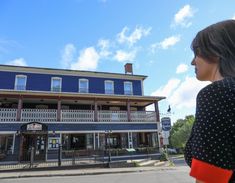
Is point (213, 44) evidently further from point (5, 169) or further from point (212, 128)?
point (5, 169)

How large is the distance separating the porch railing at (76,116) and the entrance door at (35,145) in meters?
2.67

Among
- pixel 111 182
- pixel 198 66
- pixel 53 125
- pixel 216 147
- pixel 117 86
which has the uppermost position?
pixel 117 86

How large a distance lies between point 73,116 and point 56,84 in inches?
197

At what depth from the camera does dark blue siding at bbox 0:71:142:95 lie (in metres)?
28.1

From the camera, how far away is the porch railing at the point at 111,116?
94.1 ft

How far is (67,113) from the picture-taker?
88.9 feet

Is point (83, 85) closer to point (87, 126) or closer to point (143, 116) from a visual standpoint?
point (87, 126)

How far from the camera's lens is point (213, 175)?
40.7 inches

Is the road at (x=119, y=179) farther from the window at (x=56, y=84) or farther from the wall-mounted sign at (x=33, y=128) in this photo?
the window at (x=56, y=84)

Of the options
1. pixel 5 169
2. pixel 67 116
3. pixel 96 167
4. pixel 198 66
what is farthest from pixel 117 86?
pixel 198 66

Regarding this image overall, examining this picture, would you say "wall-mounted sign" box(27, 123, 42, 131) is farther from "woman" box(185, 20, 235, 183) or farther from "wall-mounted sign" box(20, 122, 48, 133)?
"woman" box(185, 20, 235, 183)

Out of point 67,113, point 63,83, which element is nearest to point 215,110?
point 67,113

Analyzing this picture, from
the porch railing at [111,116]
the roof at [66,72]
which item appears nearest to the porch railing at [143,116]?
the porch railing at [111,116]

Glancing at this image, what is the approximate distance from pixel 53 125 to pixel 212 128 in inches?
1028
